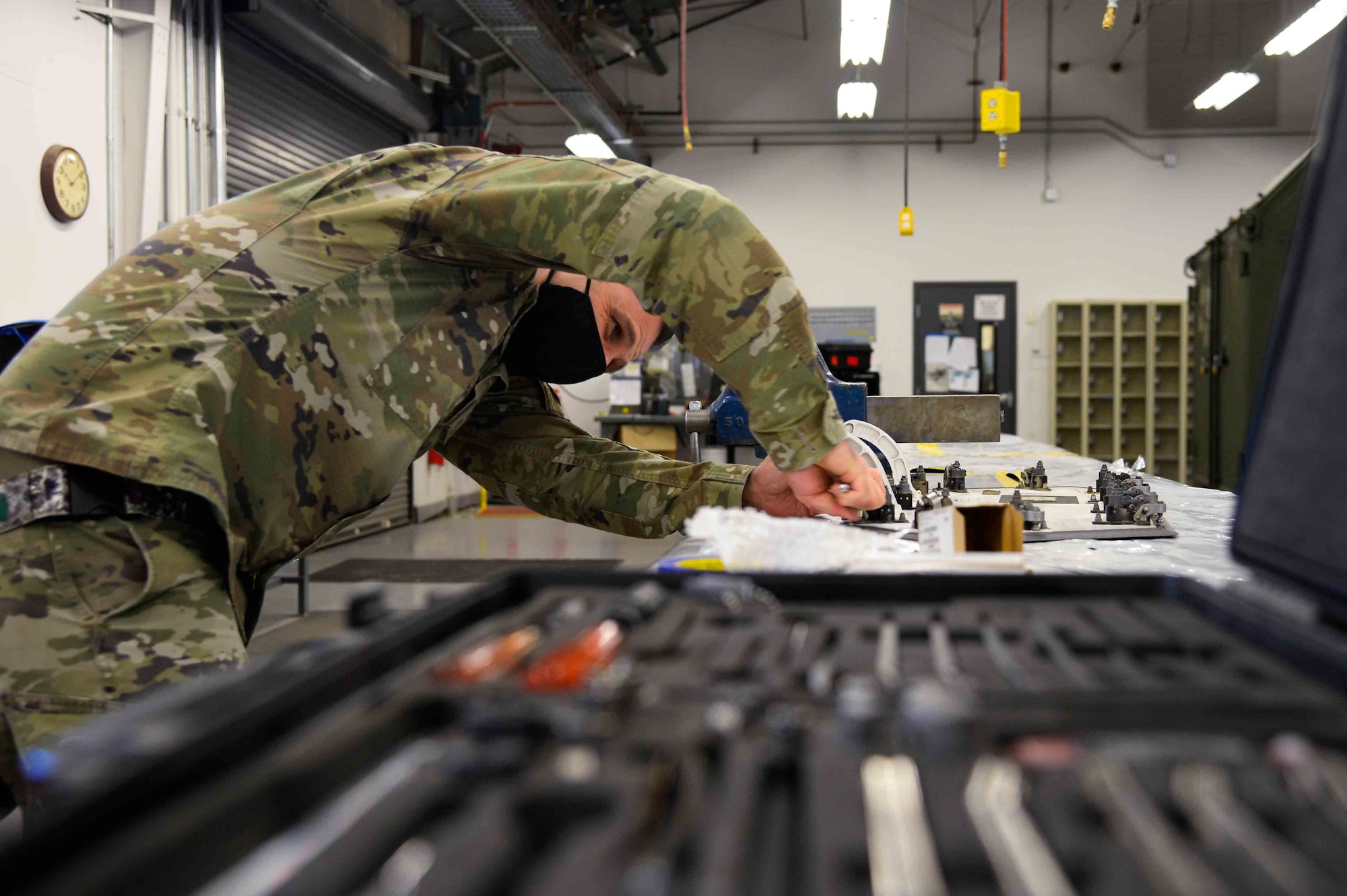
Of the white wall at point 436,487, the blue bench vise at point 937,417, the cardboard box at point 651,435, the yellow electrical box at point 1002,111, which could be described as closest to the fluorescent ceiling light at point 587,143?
the cardboard box at point 651,435

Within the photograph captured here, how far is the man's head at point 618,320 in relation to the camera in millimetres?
1417

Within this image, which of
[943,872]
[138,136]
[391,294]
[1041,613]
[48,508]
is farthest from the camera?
[138,136]

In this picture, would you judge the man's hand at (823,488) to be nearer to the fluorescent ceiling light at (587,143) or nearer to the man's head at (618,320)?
the man's head at (618,320)

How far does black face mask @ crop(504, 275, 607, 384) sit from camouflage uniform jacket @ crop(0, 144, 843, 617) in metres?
0.18

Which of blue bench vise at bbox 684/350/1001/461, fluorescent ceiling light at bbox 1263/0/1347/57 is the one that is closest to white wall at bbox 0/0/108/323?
blue bench vise at bbox 684/350/1001/461

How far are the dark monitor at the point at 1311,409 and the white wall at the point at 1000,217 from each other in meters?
7.40

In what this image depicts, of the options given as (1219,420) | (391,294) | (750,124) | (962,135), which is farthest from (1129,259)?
(391,294)

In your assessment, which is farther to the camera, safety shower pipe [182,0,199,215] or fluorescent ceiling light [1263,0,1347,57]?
fluorescent ceiling light [1263,0,1347,57]

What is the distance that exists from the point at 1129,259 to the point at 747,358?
8169mm

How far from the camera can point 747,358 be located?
1.03m

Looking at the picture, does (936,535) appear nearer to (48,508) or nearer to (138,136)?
(48,508)

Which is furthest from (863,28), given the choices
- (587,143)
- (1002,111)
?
(587,143)

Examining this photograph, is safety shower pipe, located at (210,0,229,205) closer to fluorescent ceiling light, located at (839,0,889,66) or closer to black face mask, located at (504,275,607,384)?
fluorescent ceiling light, located at (839,0,889,66)

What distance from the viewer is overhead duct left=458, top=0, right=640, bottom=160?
458cm
